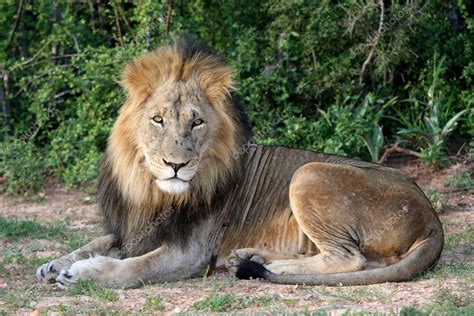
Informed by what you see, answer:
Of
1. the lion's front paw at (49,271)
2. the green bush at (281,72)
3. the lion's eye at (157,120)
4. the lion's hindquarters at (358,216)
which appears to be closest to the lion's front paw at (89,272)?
the lion's front paw at (49,271)

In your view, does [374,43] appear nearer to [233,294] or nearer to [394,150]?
[394,150]

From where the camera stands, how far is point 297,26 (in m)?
9.24

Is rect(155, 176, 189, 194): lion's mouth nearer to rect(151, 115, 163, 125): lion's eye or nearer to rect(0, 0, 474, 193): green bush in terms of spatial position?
rect(151, 115, 163, 125): lion's eye

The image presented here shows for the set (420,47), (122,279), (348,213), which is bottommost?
(122,279)

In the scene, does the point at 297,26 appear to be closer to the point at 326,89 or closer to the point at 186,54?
the point at 326,89

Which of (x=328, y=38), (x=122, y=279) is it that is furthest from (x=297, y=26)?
(x=122, y=279)

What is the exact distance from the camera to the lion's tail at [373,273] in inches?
214

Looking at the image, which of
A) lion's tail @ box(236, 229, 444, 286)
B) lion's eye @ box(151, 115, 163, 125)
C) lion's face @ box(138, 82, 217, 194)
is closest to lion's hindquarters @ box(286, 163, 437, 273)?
lion's tail @ box(236, 229, 444, 286)

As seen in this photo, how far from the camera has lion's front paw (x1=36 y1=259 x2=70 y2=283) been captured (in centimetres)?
571

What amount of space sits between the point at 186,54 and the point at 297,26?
3.50m

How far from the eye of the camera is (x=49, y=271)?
5.72 meters

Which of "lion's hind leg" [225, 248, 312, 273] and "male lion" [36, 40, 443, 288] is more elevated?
"male lion" [36, 40, 443, 288]

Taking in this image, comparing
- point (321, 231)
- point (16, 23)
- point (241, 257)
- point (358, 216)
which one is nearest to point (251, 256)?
point (241, 257)

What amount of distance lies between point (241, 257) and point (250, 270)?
0.26 meters
